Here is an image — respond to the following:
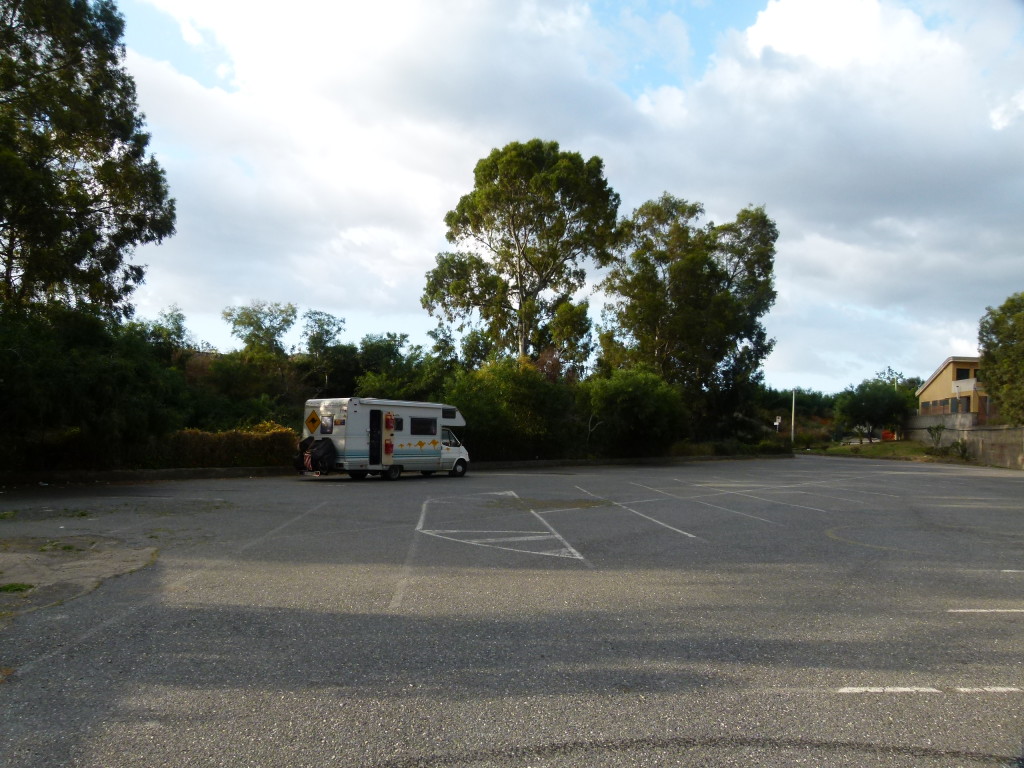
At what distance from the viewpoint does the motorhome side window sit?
2695 centimetres

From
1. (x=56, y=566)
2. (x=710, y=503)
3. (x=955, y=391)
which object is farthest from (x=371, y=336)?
(x=955, y=391)

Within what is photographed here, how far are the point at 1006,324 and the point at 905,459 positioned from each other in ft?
42.2

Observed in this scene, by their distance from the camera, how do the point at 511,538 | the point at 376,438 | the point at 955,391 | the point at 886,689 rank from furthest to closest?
the point at 955,391 < the point at 376,438 < the point at 511,538 < the point at 886,689

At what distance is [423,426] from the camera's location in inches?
1081

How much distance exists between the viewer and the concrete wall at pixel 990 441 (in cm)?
5272

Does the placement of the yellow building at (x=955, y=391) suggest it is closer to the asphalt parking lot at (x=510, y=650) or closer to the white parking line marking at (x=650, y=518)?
the white parking line marking at (x=650, y=518)

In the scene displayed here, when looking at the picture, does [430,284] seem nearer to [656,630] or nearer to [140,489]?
[140,489]

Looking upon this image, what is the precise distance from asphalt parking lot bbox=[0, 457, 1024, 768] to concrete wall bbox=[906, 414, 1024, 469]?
46890mm

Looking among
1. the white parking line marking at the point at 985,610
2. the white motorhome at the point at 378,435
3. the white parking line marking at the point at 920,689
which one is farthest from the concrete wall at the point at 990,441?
the white parking line marking at the point at 920,689

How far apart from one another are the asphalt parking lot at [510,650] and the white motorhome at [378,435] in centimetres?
1111

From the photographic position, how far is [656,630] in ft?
21.9

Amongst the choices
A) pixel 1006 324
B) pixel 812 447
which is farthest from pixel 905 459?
pixel 812 447

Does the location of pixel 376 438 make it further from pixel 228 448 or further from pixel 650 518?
pixel 650 518

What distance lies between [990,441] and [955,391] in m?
25.3
